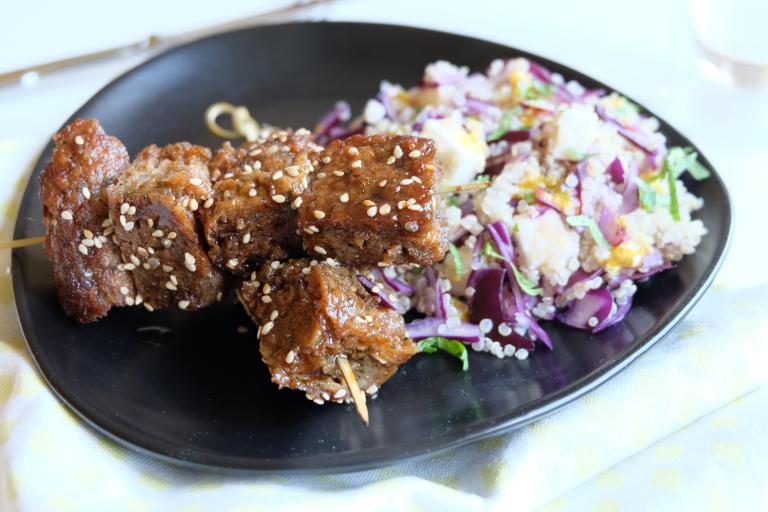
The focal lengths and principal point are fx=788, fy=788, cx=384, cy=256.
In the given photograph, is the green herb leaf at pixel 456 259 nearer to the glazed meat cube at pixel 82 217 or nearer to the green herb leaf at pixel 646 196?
the green herb leaf at pixel 646 196

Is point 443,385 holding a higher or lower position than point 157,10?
lower

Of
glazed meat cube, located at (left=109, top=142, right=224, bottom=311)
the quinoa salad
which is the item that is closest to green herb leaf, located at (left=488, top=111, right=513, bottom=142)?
the quinoa salad

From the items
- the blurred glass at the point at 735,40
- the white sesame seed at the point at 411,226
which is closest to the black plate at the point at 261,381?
the white sesame seed at the point at 411,226

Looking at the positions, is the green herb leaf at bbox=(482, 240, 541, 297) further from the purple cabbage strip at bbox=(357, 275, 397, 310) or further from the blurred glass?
the blurred glass

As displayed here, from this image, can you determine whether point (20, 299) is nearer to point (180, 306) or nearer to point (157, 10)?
point (180, 306)

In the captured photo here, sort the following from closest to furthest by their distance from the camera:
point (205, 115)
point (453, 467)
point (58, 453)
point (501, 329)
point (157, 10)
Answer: point (58, 453) < point (453, 467) < point (501, 329) < point (205, 115) < point (157, 10)

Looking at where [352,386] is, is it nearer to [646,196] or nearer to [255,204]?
[255,204]

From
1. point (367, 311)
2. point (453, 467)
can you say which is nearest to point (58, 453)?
point (367, 311)
